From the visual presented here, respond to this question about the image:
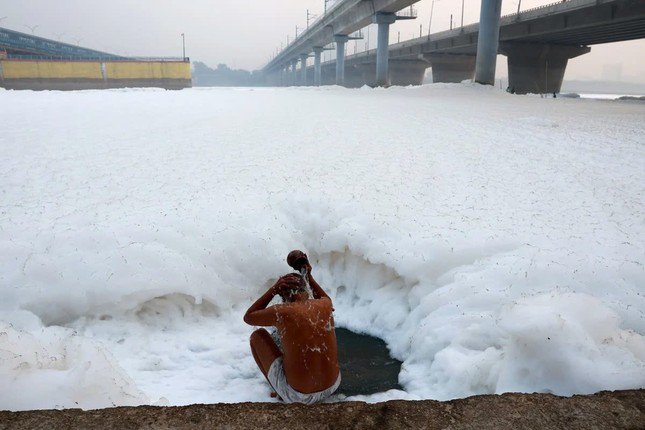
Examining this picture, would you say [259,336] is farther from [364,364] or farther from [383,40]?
[383,40]

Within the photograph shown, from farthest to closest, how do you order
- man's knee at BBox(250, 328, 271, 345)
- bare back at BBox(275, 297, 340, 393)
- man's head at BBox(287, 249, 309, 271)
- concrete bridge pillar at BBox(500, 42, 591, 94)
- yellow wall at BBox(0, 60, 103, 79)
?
yellow wall at BBox(0, 60, 103, 79) < concrete bridge pillar at BBox(500, 42, 591, 94) < man's knee at BBox(250, 328, 271, 345) < man's head at BBox(287, 249, 309, 271) < bare back at BBox(275, 297, 340, 393)

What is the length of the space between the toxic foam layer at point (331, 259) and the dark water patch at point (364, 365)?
0.11m

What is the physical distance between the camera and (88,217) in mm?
5043

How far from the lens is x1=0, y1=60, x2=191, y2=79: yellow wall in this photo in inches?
1395

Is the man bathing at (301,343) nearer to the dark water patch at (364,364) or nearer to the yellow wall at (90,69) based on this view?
the dark water patch at (364,364)

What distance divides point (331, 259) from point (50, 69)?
40960 millimetres

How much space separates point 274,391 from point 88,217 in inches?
127

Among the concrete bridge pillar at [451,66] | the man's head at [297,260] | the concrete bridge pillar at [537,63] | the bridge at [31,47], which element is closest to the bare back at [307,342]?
the man's head at [297,260]

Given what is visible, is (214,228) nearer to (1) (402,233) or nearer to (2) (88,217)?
(2) (88,217)

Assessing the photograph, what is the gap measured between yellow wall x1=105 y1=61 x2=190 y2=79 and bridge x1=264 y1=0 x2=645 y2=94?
15409 millimetres

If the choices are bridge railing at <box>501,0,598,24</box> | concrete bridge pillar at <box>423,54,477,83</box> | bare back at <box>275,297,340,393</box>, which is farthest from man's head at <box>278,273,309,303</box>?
concrete bridge pillar at <box>423,54,477,83</box>

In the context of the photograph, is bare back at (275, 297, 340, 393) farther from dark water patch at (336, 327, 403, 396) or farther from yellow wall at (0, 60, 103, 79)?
yellow wall at (0, 60, 103, 79)

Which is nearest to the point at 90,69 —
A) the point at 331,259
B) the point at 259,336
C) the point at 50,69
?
the point at 50,69

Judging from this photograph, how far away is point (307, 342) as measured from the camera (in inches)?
116
